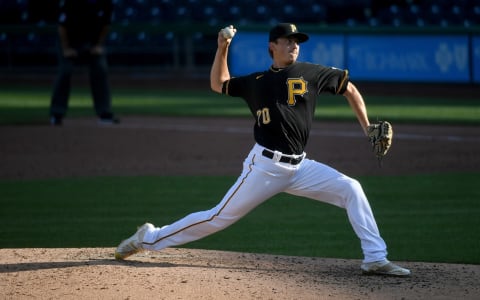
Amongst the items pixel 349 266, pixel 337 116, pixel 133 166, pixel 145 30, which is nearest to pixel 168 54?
pixel 145 30

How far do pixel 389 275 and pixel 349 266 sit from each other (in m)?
0.48

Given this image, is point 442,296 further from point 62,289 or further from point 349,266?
point 62,289

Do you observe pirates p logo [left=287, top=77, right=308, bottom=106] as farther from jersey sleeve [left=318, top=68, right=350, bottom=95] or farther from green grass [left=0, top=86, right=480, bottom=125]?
green grass [left=0, top=86, right=480, bottom=125]

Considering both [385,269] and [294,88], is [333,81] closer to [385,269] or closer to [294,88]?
[294,88]

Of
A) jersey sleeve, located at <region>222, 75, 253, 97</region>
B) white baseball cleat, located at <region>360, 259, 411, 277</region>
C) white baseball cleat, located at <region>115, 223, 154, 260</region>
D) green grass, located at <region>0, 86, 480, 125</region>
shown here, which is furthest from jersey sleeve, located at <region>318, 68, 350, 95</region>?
green grass, located at <region>0, 86, 480, 125</region>

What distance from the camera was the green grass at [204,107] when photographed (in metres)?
16.0

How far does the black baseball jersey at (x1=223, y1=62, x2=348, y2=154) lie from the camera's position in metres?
5.62

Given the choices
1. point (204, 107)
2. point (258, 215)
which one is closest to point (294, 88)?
point (258, 215)

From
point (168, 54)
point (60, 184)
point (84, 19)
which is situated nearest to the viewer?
point (60, 184)

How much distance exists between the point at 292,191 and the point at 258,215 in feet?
9.04

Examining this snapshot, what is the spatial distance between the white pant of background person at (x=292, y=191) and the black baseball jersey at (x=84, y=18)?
8.79 meters

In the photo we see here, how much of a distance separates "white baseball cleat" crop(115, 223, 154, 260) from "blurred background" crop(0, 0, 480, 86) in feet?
48.1

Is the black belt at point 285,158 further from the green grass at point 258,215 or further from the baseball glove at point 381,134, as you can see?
the green grass at point 258,215

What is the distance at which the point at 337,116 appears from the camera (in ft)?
53.9
